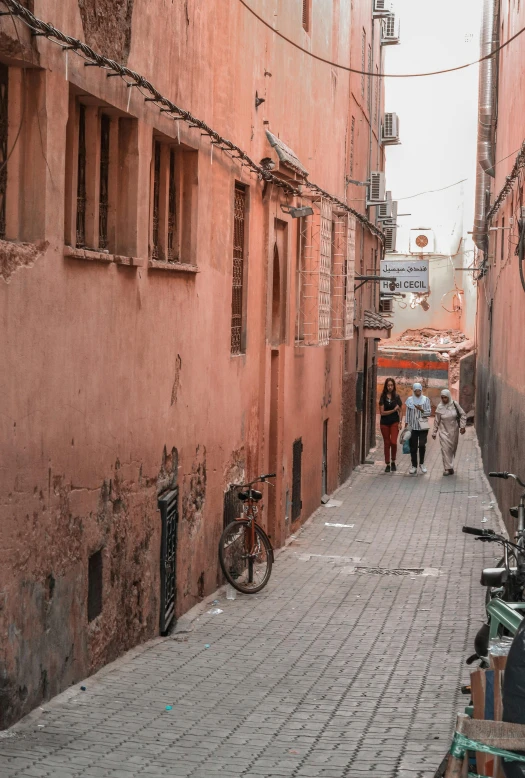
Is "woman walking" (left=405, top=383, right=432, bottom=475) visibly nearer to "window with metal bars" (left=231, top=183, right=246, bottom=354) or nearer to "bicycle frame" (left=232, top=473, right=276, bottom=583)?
"window with metal bars" (left=231, top=183, right=246, bottom=354)

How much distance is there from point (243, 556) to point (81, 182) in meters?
5.15

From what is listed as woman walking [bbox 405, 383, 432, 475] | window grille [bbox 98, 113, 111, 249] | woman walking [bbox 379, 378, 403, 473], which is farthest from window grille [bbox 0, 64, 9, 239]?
woman walking [bbox 379, 378, 403, 473]

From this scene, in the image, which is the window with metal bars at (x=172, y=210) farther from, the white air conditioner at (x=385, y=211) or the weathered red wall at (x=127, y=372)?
the white air conditioner at (x=385, y=211)

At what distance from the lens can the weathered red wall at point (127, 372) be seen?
6.57m

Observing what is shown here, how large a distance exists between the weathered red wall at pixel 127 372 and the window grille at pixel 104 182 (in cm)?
24

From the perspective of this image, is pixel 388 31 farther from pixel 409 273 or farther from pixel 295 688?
pixel 295 688

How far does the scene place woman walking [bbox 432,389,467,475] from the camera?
23.0 meters

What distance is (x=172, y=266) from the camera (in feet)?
31.1

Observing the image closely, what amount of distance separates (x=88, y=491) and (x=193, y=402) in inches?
113

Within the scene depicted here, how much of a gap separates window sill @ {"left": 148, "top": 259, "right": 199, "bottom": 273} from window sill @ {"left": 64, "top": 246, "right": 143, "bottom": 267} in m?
0.41

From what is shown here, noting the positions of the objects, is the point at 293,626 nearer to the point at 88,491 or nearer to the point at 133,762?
the point at 88,491

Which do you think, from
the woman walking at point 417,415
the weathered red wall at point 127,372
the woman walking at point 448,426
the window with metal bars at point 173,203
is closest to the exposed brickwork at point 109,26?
the weathered red wall at point 127,372

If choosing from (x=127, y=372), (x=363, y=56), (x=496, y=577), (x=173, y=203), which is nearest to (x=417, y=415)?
(x=363, y=56)

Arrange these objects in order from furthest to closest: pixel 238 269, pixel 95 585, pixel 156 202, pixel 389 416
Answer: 1. pixel 389 416
2. pixel 238 269
3. pixel 156 202
4. pixel 95 585
